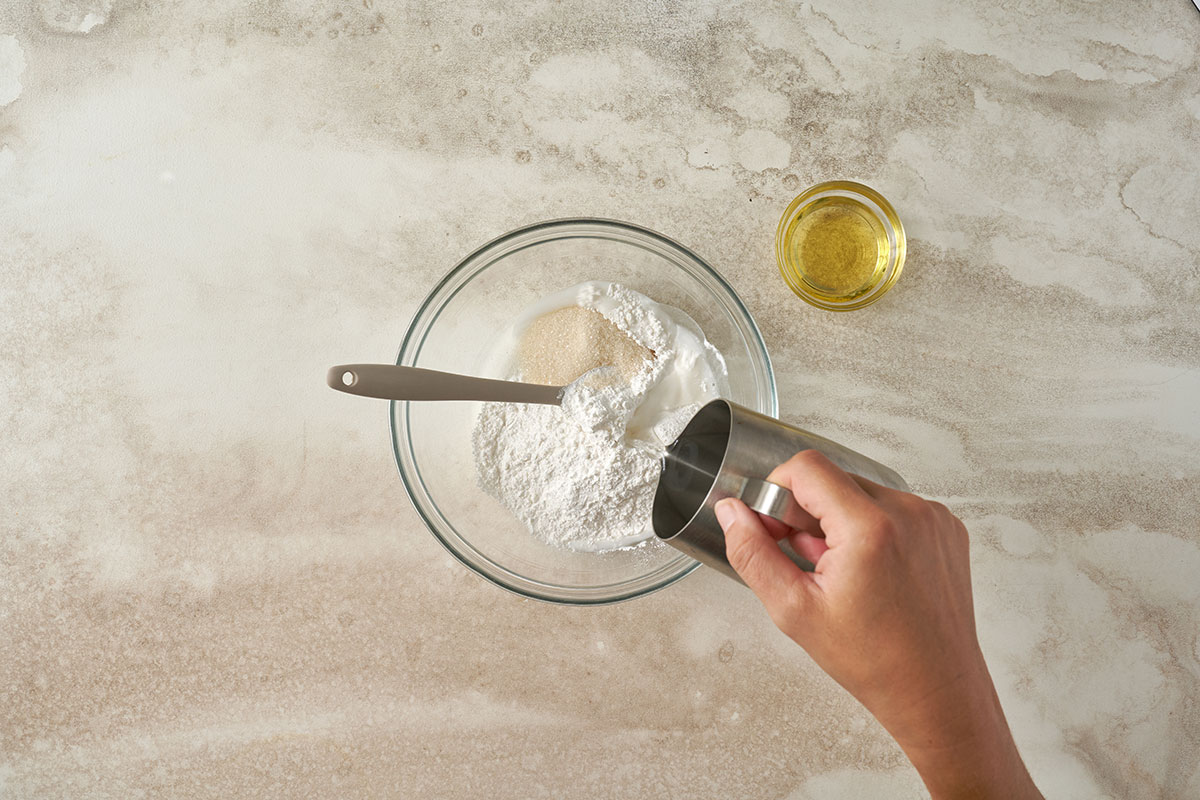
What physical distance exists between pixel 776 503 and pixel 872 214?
718 mm

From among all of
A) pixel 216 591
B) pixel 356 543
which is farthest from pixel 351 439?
pixel 216 591

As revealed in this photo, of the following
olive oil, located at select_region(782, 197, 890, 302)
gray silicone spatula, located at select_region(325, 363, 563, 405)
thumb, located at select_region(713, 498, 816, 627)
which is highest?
olive oil, located at select_region(782, 197, 890, 302)

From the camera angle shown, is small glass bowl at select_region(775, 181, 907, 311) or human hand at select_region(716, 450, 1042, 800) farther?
small glass bowl at select_region(775, 181, 907, 311)

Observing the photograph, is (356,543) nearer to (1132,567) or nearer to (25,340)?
(25,340)

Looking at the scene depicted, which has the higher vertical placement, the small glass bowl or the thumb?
the small glass bowl

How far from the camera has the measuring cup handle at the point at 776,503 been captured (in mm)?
916

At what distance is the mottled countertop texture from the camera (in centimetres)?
133

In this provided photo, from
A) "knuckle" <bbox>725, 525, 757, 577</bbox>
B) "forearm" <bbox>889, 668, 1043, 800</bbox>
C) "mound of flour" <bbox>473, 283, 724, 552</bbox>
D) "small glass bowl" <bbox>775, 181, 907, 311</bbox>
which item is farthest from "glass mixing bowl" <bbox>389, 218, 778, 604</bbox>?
"forearm" <bbox>889, 668, 1043, 800</bbox>

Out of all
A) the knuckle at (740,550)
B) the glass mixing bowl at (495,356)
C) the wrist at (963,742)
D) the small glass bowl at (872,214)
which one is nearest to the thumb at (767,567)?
the knuckle at (740,550)

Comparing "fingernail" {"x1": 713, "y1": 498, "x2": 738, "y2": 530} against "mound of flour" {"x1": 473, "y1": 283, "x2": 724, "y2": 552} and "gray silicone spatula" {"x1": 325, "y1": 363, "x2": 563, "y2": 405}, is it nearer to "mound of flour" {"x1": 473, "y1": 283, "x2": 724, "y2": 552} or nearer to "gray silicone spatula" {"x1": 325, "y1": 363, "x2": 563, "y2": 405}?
"mound of flour" {"x1": 473, "y1": 283, "x2": 724, "y2": 552}

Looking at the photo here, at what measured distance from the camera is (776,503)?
0.92m

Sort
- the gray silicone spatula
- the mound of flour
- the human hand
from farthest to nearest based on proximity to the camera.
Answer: the mound of flour < the gray silicone spatula < the human hand

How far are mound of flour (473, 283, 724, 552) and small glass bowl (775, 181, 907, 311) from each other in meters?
0.21

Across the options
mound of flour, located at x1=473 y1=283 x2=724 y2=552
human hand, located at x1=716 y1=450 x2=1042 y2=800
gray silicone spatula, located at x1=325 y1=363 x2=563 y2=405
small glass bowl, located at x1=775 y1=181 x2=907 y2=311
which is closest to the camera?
human hand, located at x1=716 y1=450 x2=1042 y2=800
